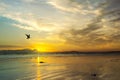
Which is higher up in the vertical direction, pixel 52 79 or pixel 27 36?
pixel 27 36

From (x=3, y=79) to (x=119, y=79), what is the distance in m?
22.5

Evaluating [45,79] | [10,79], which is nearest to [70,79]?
[45,79]

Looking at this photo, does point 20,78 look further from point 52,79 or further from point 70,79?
point 70,79

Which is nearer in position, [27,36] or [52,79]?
→ [27,36]

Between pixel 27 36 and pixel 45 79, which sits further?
pixel 45 79

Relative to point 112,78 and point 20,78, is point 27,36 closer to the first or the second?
point 20,78

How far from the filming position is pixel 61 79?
132 ft

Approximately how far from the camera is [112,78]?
40844mm

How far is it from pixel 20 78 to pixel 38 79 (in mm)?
3648

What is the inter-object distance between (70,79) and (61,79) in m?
1.84

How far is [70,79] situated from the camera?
40469 mm

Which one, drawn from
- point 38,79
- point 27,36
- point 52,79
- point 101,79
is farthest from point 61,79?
point 27,36

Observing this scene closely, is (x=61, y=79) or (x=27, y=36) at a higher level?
(x=27, y=36)

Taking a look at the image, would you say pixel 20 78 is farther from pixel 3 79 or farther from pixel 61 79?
pixel 61 79
